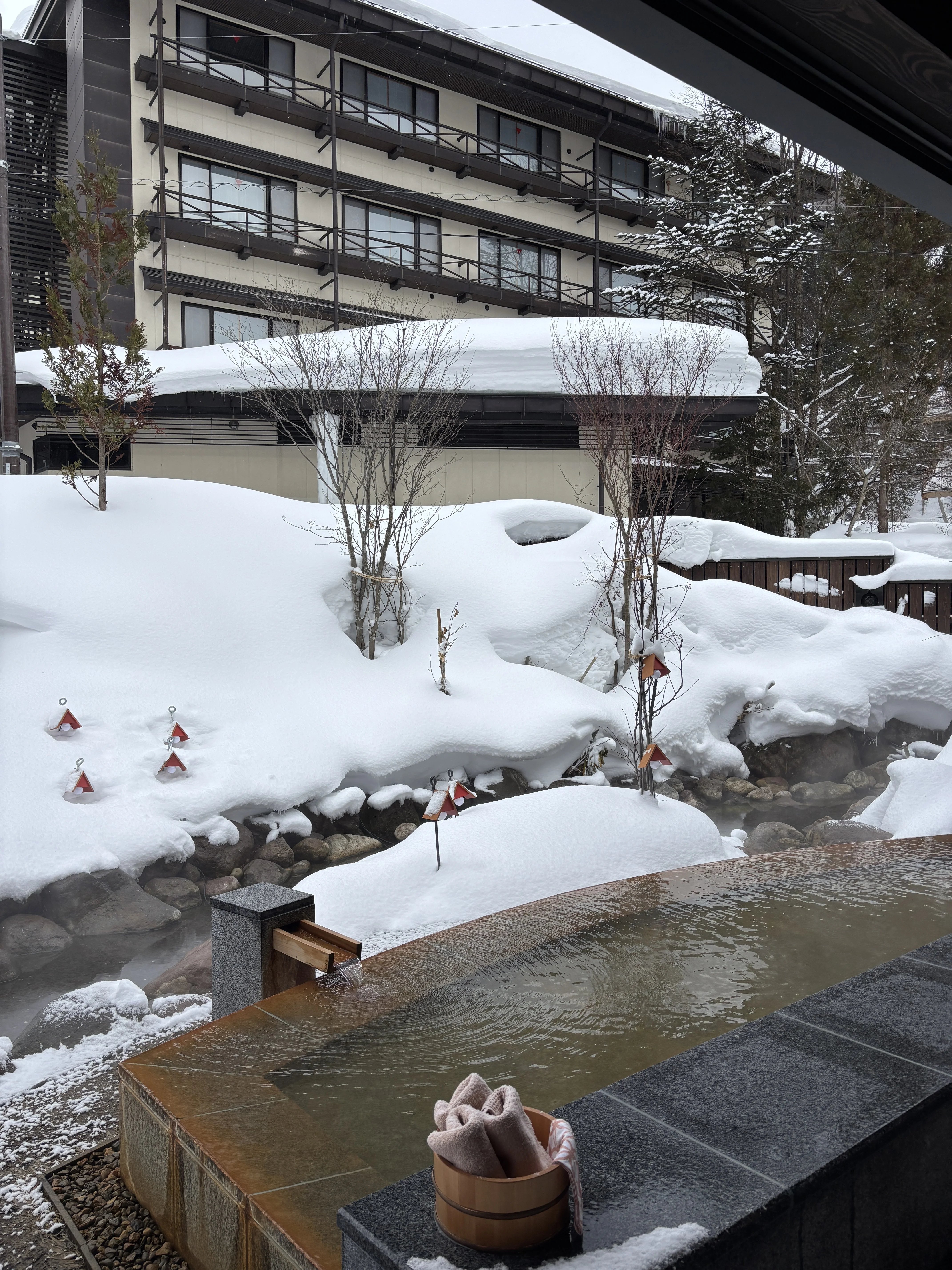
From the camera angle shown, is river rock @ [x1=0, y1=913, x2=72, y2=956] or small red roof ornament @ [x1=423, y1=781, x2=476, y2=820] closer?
small red roof ornament @ [x1=423, y1=781, x2=476, y2=820]

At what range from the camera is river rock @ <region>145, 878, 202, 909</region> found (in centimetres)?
602

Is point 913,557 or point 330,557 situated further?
point 913,557

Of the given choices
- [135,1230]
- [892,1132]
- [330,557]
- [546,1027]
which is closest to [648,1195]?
[892,1132]

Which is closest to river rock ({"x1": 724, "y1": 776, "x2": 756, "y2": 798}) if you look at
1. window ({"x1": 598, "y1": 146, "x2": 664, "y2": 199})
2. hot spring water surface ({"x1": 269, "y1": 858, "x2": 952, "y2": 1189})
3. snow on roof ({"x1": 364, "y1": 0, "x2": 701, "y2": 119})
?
hot spring water surface ({"x1": 269, "y1": 858, "x2": 952, "y2": 1189})

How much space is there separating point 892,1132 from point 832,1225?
0.87 feet

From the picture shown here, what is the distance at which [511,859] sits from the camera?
18.3ft

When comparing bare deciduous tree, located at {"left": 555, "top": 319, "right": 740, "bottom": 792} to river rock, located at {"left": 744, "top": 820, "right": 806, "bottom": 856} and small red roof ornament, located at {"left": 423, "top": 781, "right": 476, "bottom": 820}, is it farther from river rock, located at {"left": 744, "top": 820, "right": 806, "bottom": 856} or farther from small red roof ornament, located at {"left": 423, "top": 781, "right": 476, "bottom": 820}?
small red roof ornament, located at {"left": 423, "top": 781, "right": 476, "bottom": 820}

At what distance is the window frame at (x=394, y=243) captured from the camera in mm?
18750

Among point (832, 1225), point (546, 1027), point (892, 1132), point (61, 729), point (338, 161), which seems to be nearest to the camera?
point (832, 1225)

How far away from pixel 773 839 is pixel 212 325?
50.1 feet

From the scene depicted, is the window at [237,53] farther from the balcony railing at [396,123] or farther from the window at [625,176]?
the window at [625,176]

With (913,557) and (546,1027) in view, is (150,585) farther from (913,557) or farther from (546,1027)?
(913,557)

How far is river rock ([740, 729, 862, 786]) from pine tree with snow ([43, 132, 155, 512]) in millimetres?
7513

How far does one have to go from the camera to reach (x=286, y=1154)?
255 centimetres
